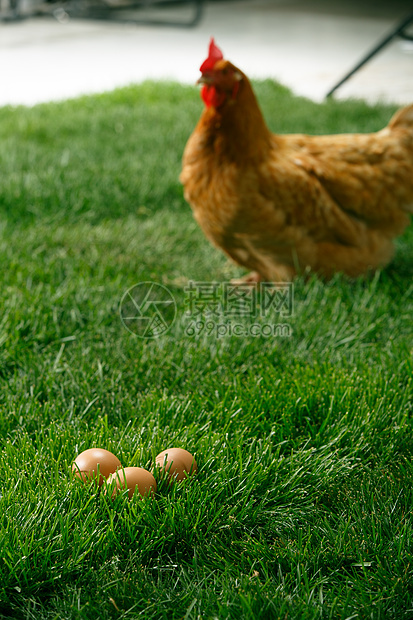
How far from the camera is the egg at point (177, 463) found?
1.70 metres

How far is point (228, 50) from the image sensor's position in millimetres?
9953

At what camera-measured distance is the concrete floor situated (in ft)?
23.9

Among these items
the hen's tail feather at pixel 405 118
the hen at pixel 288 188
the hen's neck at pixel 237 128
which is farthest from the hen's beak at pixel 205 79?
the hen's tail feather at pixel 405 118

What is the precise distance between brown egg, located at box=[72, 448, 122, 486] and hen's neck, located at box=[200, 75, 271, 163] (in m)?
1.37

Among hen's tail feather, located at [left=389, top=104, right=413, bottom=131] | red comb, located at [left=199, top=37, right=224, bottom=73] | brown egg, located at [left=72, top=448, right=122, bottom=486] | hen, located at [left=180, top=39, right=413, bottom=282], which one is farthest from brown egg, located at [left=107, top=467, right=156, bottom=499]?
hen's tail feather, located at [left=389, top=104, right=413, bottom=131]

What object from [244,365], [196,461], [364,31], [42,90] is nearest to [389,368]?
[244,365]

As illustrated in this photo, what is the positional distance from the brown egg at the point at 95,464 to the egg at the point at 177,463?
0.12 m

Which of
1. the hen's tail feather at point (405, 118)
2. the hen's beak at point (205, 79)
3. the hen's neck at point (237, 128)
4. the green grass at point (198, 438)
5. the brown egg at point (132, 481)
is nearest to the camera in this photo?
the green grass at point (198, 438)

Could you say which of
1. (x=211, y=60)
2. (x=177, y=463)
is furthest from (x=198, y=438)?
(x=211, y=60)

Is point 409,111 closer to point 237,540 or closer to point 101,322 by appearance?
point 101,322

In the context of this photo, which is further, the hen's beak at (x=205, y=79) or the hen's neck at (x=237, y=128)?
the hen's neck at (x=237, y=128)

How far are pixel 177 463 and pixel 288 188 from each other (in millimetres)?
1347

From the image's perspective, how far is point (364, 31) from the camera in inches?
417

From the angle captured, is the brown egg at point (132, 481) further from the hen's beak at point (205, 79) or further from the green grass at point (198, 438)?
the hen's beak at point (205, 79)
